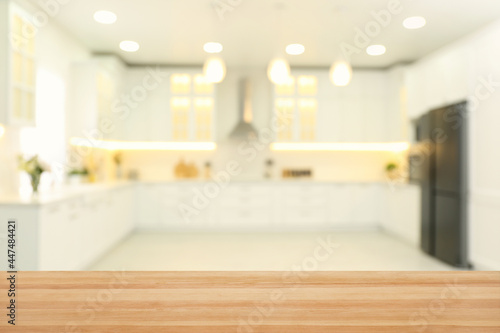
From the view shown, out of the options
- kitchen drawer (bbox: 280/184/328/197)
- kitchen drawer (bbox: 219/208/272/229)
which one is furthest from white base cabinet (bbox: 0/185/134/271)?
kitchen drawer (bbox: 280/184/328/197)

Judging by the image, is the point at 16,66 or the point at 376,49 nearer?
the point at 16,66

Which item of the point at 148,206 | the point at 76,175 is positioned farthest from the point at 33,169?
the point at 148,206

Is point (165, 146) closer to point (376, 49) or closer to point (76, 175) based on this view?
point (76, 175)

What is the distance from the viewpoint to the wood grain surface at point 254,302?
819mm

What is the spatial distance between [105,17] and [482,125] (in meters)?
3.89

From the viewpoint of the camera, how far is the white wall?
383 cm

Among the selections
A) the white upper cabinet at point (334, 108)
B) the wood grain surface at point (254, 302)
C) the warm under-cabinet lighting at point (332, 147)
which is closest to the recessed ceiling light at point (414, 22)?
the white upper cabinet at point (334, 108)

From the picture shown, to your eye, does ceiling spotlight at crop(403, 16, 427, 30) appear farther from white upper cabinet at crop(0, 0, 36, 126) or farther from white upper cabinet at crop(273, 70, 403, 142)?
white upper cabinet at crop(0, 0, 36, 126)

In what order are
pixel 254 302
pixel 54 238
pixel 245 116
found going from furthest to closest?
pixel 245 116 < pixel 54 238 < pixel 254 302

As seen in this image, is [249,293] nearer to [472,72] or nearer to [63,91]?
[472,72]

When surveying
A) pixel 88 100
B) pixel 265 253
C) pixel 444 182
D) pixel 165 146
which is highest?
pixel 88 100

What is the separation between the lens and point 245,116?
6.59 m

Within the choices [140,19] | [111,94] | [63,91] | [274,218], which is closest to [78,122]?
[63,91]

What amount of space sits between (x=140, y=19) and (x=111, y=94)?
5.89 ft
